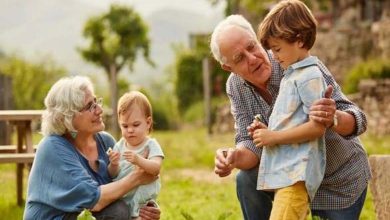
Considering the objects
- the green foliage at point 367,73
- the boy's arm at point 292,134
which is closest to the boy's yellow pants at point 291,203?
the boy's arm at point 292,134

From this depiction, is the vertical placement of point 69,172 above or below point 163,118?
above

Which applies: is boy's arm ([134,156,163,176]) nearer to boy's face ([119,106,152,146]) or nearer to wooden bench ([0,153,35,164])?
boy's face ([119,106,152,146])

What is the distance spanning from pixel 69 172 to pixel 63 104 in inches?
12.3

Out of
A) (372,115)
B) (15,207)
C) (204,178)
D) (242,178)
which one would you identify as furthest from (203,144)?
(242,178)

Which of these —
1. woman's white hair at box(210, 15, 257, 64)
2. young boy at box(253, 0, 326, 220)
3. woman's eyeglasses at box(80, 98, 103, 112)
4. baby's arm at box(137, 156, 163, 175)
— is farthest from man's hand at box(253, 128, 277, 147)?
woman's eyeglasses at box(80, 98, 103, 112)

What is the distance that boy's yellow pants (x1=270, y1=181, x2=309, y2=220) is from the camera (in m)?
3.72

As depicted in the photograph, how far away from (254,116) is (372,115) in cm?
1330

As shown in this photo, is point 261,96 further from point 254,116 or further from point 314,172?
point 314,172

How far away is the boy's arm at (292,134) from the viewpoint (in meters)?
3.71

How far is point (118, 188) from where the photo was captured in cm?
420

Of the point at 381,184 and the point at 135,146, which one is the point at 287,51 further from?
the point at 381,184

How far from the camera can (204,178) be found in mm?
10328

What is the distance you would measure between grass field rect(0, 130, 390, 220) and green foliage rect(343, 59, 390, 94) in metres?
4.69

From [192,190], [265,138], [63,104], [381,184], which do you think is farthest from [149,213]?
[192,190]
